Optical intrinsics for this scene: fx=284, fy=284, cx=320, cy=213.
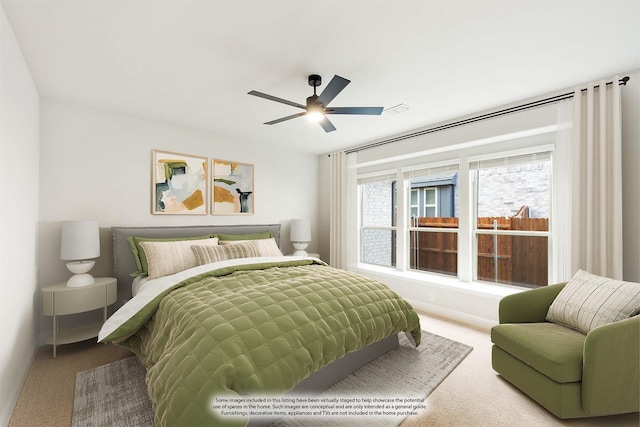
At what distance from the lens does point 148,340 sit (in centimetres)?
200

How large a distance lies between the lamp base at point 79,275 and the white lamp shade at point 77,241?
0.40 ft

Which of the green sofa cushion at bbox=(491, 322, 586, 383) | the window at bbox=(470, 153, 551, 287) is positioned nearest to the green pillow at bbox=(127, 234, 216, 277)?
the green sofa cushion at bbox=(491, 322, 586, 383)

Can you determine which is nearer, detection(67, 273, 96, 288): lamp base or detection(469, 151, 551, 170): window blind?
detection(67, 273, 96, 288): lamp base

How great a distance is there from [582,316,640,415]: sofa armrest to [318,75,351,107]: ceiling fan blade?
82.8 inches

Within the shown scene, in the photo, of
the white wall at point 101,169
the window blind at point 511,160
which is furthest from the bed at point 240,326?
the window blind at point 511,160

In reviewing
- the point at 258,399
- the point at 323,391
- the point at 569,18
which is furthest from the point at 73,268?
the point at 569,18

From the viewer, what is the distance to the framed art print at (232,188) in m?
3.90

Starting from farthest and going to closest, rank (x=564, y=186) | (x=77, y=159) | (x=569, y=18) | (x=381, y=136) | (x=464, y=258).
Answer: (x=381, y=136) → (x=464, y=258) → (x=77, y=159) → (x=564, y=186) → (x=569, y=18)

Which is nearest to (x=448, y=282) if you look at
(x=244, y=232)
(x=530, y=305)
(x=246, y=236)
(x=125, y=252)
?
(x=530, y=305)

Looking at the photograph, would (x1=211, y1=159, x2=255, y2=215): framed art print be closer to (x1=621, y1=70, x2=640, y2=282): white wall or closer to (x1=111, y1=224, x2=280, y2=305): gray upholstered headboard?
(x1=111, y1=224, x2=280, y2=305): gray upholstered headboard

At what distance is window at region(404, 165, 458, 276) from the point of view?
379cm

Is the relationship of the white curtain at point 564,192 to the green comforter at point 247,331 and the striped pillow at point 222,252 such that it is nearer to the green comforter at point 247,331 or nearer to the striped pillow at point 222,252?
the green comforter at point 247,331

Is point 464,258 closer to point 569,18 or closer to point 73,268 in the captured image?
point 569,18

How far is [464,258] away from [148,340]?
3447 mm
